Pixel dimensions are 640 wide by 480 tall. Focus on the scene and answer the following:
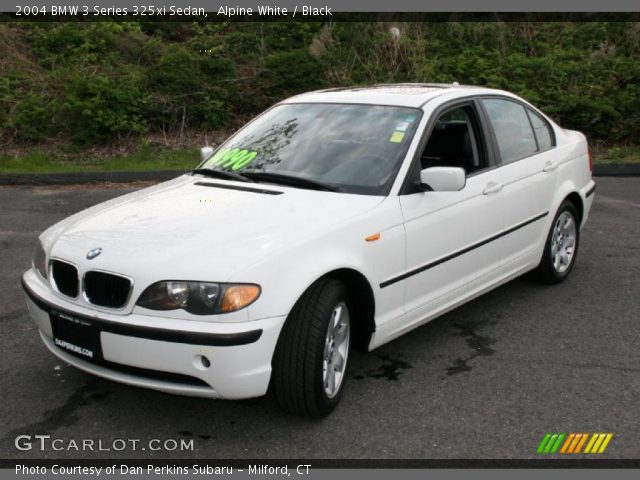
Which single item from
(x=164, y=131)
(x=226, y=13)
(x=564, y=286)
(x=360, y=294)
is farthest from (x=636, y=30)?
(x=360, y=294)

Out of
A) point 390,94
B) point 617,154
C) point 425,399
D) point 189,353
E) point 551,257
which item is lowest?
point 617,154

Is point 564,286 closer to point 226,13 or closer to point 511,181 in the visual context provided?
point 511,181

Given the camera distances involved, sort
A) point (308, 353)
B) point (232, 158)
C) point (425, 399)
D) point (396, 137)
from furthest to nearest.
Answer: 1. point (232, 158)
2. point (396, 137)
3. point (425, 399)
4. point (308, 353)

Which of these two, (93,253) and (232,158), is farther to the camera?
(232,158)

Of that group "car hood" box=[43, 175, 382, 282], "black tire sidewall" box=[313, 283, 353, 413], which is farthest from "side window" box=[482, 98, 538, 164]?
"black tire sidewall" box=[313, 283, 353, 413]

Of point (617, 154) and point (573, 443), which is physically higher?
point (573, 443)

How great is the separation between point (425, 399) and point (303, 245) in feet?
3.75

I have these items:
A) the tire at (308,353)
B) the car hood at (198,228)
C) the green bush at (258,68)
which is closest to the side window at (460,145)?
the car hood at (198,228)

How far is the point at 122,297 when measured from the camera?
3672 mm

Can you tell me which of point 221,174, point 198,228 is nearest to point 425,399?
point 198,228

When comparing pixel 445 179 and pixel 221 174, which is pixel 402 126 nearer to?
pixel 445 179

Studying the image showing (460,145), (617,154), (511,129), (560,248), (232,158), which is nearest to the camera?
(232,158)

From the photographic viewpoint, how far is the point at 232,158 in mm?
5109

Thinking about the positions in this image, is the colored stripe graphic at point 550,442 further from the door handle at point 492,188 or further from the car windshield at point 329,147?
the door handle at point 492,188
